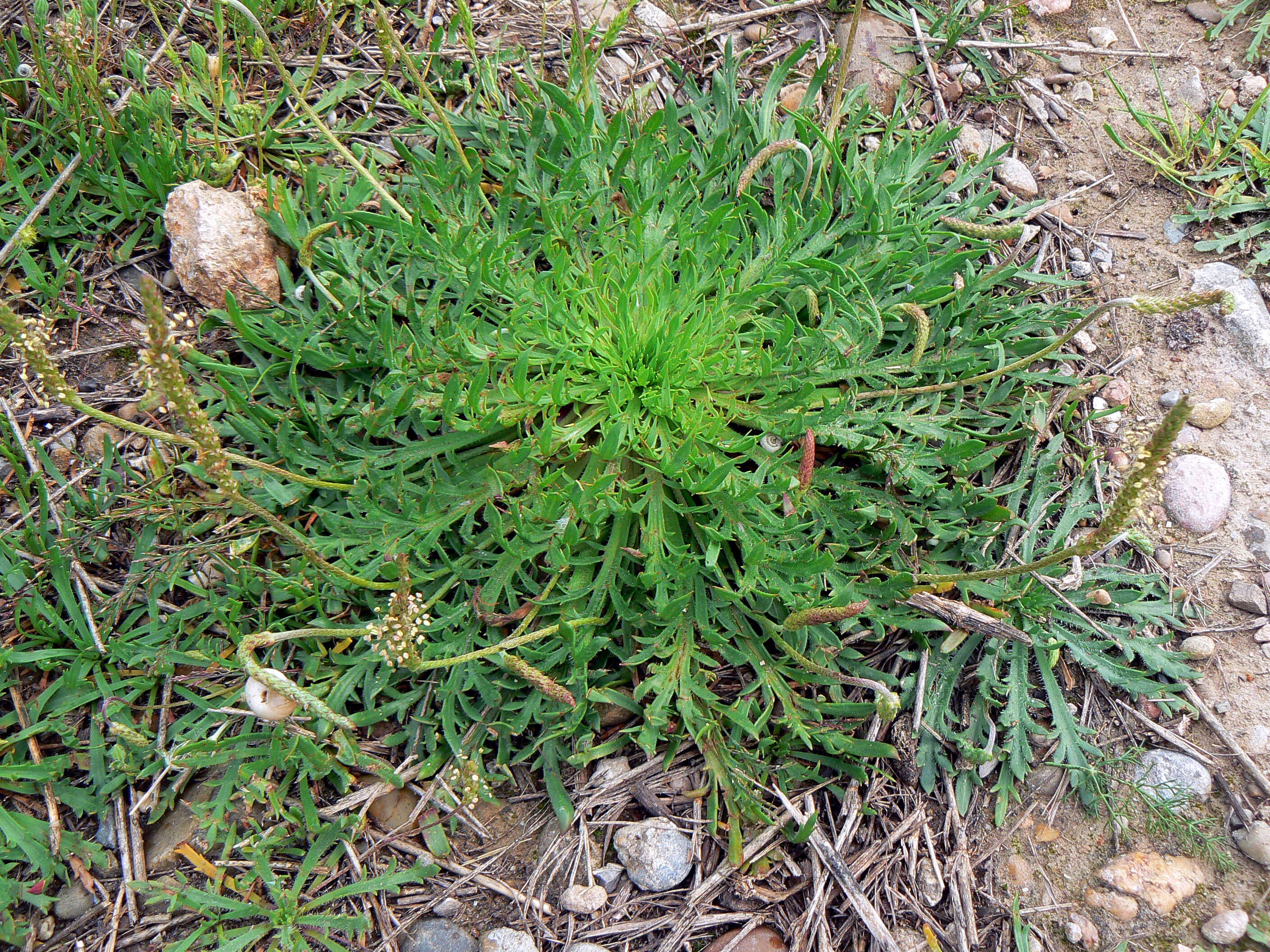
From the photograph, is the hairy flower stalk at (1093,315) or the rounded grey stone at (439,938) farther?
the rounded grey stone at (439,938)

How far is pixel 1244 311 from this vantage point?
10.5 feet

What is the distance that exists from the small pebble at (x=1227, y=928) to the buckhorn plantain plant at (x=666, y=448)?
0.55 metres

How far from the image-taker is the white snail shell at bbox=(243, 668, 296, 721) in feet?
7.17

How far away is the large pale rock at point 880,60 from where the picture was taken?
373 cm

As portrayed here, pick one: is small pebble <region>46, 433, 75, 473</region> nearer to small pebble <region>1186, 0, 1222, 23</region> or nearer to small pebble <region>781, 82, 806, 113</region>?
small pebble <region>781, 82, 806, 113</region>

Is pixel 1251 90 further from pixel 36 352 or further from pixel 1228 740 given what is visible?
pixel 36 352

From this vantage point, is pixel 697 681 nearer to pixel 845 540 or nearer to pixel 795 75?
pixel 845 540

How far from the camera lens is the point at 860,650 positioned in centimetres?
289

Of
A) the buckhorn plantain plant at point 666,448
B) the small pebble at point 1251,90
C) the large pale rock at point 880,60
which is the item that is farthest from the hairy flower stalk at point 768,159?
the small pebble at point 1251,90

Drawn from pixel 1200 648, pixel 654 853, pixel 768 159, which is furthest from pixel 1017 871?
pixel 768 159

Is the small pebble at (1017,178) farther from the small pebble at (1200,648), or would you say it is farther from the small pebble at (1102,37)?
the small pebble at (1200,648)

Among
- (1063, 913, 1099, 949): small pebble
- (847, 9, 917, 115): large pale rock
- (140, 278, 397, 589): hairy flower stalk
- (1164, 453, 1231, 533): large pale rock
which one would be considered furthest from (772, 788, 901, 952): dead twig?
(847, 9, 917, 115): large pale rock

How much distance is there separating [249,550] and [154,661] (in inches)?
18.2

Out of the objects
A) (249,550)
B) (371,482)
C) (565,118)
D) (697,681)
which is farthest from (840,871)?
(565,118)
